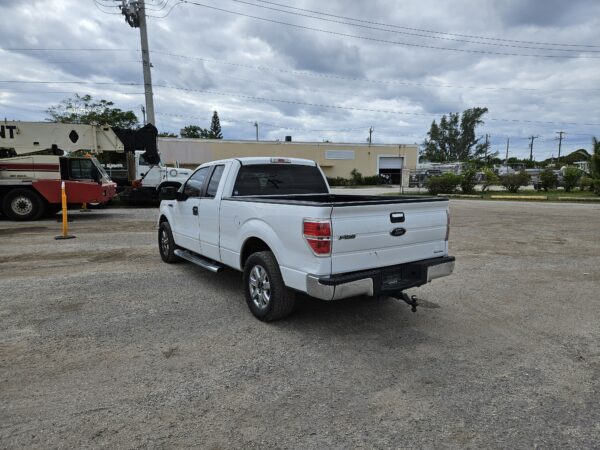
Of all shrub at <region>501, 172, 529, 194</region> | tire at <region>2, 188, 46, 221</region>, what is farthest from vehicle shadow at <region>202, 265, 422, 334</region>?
shrub at <region>501, 172, 529, 194</region>

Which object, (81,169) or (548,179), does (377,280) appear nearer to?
(81,169)

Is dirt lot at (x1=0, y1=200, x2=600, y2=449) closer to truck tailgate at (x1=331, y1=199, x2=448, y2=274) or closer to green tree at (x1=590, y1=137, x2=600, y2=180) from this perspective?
truck tailgate at (x1=331, y1=199, x2=448, y2=274)

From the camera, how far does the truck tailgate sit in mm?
3680

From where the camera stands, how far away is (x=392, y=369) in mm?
3428

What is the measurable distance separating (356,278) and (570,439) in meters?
1.89

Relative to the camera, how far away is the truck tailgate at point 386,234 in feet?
12.1

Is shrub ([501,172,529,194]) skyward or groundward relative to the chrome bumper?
skyward

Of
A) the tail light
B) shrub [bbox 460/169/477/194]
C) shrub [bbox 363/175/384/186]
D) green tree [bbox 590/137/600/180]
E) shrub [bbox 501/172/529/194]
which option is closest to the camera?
the tail light

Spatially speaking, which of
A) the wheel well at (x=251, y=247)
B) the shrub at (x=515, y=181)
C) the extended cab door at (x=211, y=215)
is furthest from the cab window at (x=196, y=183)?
the shrub at (x=515, y=181)

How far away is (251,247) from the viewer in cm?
475

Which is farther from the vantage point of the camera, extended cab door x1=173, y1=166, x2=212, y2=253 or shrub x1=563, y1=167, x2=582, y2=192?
shrub x1=563, y1=167, x2=582, y2=192

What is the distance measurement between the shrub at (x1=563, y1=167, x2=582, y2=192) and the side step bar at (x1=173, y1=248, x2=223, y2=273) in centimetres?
3292

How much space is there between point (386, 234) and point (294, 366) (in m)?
1.54

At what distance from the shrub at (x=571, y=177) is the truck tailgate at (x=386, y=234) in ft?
106
